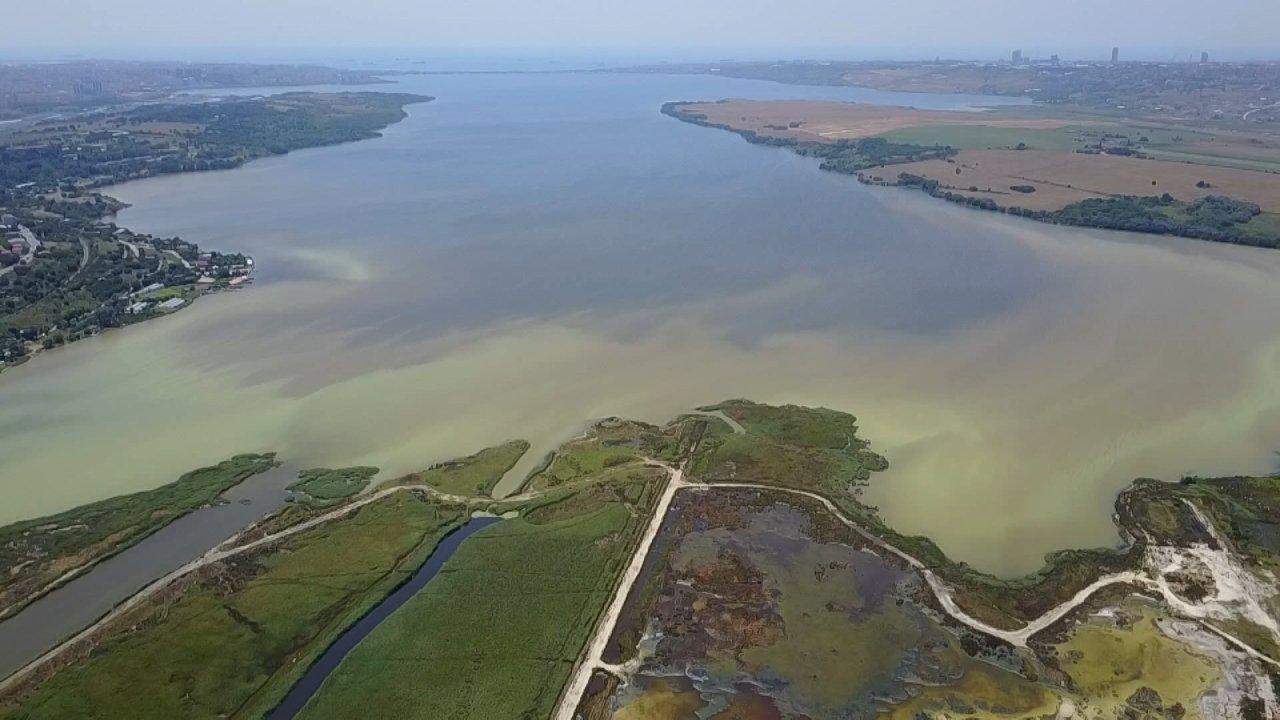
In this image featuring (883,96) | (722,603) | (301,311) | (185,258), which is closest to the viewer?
(722,603)

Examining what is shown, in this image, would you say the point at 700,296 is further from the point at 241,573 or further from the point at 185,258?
the point at 185,258

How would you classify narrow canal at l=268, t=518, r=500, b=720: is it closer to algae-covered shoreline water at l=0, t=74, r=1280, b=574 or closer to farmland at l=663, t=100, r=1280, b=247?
algae-covered shoreline water at l=0, t=74, r=1280, b=574

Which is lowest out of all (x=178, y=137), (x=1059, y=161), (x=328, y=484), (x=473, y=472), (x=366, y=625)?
(x=366, y=625)

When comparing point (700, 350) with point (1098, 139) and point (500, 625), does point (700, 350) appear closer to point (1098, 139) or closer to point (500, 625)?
point (500, 625)

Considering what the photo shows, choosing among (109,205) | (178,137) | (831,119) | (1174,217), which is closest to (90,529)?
(109,205)

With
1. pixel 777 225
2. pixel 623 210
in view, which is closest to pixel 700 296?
pixel 777 225

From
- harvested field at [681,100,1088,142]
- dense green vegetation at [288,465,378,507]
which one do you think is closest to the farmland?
harvested field at [681,100,1088,142]
